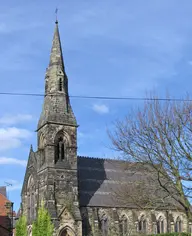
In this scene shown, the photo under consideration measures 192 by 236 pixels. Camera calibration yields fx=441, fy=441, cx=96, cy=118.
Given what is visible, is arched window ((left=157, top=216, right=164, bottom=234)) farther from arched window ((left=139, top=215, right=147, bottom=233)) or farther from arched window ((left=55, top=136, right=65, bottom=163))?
arched window ((left=55, top=136, right=65, bottom=163))

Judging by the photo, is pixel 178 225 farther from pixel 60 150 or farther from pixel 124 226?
pixel 60 150

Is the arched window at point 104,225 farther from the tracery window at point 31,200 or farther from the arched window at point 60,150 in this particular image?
the arched window at point 60,150

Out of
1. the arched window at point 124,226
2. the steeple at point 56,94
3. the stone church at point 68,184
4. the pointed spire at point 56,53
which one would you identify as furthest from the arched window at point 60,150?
the arched window at point 124,226

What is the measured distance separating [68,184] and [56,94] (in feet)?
34.8

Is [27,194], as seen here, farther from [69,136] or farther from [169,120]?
[169,120]

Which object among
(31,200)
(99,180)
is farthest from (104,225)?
(31,200)

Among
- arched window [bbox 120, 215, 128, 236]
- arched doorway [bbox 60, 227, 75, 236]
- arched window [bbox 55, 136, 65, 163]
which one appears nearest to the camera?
arched doorway [bbox 60, 227, 75, 236]

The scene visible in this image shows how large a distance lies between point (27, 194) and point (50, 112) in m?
10.5

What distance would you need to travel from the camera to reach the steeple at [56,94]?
166 feet

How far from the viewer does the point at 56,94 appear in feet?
169

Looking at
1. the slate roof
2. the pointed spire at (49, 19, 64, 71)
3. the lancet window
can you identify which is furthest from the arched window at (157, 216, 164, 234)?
the pointed spire at (49, 19, 64, 71)

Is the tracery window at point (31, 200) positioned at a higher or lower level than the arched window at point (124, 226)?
higher

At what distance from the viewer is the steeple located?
166 ft

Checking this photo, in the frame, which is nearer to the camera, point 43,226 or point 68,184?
point 43,226
